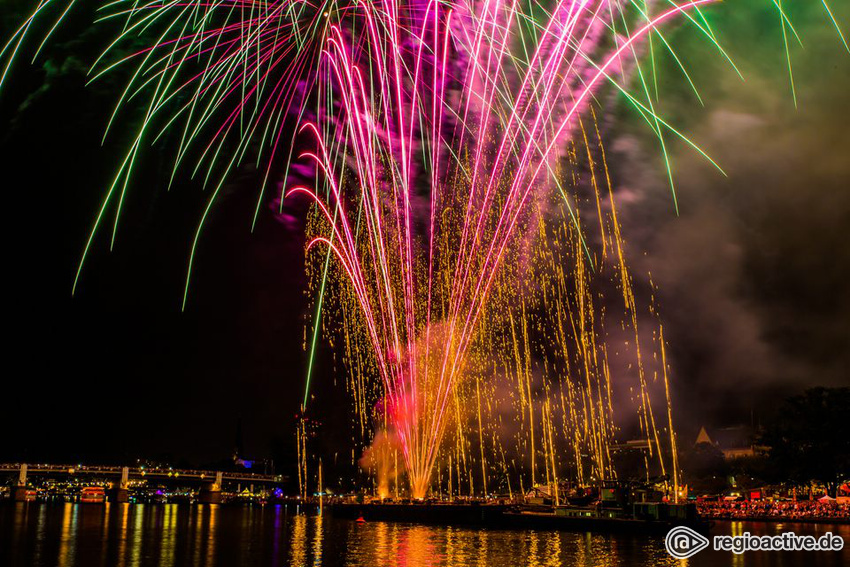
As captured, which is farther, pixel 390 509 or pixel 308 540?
pixel 390 509

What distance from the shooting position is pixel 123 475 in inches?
6176

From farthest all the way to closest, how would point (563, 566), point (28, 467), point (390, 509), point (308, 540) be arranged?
point (28, 467) < point (390, 509) < point (308, 540) < point (563, 566)

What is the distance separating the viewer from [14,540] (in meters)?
35.4

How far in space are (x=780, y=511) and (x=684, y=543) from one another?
3007 cm

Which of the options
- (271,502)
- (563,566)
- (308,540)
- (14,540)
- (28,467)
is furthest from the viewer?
(271,502)

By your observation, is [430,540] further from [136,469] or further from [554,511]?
[136,469]

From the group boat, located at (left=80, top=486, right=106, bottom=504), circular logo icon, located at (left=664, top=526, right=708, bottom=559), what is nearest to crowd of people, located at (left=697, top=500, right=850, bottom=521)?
circular logo icon, located at (left=664, top=526, right=708, bottom=559)

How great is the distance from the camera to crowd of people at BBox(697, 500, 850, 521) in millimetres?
55656

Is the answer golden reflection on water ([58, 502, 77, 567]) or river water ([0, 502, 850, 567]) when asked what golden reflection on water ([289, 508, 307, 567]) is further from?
golden reflection on water ([58, 502, 77, 567])

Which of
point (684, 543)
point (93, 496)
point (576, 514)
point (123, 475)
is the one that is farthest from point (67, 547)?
point (123, 475)

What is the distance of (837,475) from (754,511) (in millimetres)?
10242

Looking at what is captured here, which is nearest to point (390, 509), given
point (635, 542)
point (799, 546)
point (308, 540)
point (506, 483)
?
point (308, 540)

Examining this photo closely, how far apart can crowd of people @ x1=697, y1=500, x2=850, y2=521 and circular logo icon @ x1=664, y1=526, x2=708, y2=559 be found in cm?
1766

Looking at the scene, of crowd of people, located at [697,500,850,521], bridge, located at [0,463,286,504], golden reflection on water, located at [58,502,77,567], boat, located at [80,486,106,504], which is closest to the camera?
golden reflection on water, located at [58,502,77,567]
